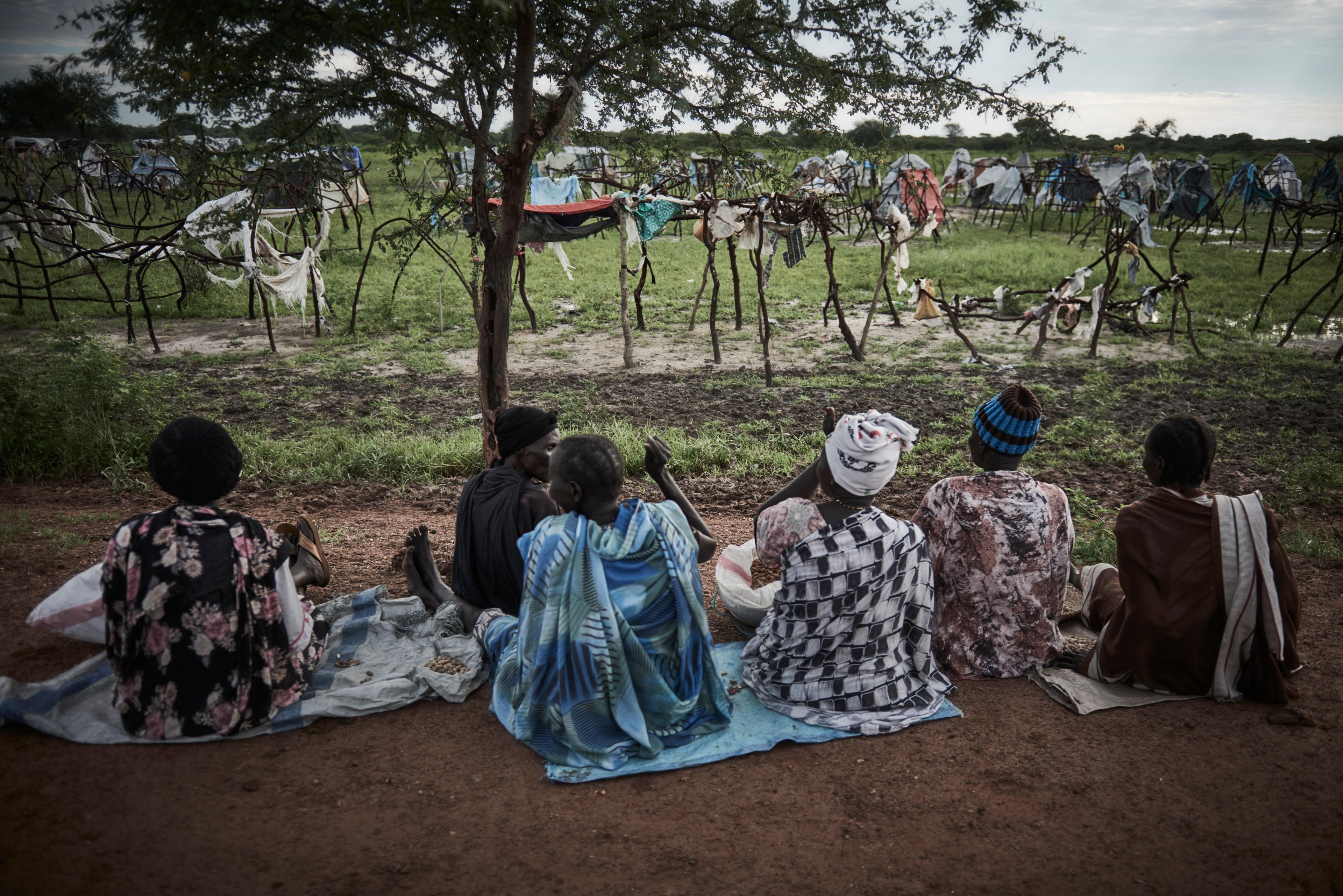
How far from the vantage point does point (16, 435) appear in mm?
5836

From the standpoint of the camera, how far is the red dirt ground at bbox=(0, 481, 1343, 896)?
224cm

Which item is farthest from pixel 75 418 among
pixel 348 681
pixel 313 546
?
pixel 348 681

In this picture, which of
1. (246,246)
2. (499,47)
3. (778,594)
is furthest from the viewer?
(246,246)

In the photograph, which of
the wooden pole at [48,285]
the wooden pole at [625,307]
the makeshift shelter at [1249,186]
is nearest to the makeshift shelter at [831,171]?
the wooden pole at [625,307]

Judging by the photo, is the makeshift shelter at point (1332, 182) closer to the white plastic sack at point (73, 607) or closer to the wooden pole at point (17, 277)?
the white plastic sack at point (73, 607)

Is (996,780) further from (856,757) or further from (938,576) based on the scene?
(938,576)

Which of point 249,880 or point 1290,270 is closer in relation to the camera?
point 249,880

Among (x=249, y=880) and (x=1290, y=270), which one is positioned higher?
(x=1290, y=270)

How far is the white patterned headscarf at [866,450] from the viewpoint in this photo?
9.21ft

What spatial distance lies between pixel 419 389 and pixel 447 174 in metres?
3.76

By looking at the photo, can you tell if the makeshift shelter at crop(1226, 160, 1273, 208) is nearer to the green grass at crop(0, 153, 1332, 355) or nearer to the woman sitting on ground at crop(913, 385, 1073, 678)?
the green grass at crop(0, 153, 1332, 355)

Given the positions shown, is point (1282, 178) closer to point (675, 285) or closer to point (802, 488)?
point (675, 285)

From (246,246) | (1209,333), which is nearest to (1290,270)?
(1209,333)

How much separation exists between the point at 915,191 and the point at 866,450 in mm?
16066
